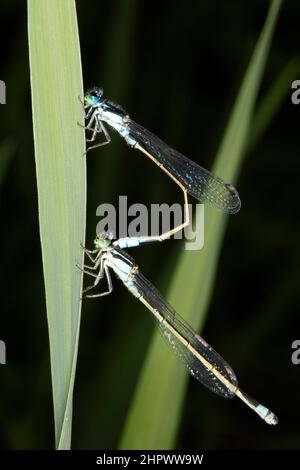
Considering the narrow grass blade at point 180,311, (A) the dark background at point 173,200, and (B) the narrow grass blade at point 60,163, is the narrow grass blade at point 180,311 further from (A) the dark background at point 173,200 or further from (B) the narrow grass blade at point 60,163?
(A) the dark background at point 173,200

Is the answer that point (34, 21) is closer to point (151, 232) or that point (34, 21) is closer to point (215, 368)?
point (151, 232)

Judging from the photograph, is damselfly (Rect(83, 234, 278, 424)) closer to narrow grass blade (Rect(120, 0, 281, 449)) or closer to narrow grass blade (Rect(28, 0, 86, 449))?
narrow grass blade (Rect(120, 0, 281, 449))

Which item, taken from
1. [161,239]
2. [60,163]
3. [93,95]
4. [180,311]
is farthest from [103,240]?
[60,163]

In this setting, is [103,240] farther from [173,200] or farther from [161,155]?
[173,200]

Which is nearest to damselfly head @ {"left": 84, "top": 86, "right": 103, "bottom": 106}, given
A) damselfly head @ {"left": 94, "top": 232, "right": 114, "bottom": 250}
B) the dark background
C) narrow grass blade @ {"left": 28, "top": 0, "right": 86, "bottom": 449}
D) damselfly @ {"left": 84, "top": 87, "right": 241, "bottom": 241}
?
damselfly @ {"left": 84, "top": 87, "right": 241, "bottom": 241}
